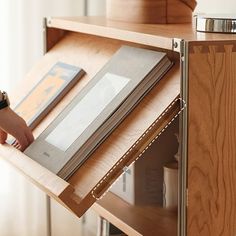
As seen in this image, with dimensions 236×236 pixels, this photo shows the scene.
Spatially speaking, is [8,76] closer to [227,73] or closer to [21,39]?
[21,39]

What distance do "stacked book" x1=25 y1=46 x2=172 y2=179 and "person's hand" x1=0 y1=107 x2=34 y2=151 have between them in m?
0.03

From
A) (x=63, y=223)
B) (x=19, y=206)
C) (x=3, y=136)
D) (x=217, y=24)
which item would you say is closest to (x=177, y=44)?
(x=217, y=24)

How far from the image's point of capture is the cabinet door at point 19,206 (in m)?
2.62

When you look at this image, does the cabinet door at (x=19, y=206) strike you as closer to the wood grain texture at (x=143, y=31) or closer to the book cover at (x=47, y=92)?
the book cover at (x=47, y=92)

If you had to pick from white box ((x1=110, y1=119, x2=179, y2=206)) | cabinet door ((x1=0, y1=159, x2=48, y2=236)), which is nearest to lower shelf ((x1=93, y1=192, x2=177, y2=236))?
white box ((x1=110, y1=119, x2=179, y2=206))

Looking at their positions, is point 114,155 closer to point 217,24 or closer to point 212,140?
point 212,140

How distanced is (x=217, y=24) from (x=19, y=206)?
5.08ft

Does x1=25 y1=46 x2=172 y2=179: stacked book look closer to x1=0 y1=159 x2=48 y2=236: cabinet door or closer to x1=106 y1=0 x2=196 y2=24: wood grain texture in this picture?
x1=106 y1=0 x2=196 y2=24: wood grain texture

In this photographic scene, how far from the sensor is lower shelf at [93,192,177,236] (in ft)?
4.99

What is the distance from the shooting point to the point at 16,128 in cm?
164

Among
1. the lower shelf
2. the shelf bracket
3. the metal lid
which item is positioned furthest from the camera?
the lower shelf

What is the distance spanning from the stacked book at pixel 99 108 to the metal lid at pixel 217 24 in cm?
12

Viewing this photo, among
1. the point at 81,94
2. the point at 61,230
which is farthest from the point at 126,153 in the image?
the point at 61,230

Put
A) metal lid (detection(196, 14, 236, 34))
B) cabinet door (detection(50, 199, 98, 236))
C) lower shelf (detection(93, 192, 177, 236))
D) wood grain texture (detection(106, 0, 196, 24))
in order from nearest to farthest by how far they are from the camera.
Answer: metal lid (detection(196, 14, 236, 34))
lower shelf (detection(93, 192, 177, 236))
wood grain texture (detection(106, 0, 196, 24))
cabinet door (detection(50, 199, 98, 236))
